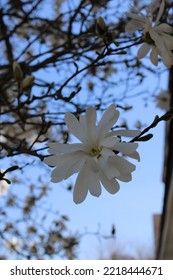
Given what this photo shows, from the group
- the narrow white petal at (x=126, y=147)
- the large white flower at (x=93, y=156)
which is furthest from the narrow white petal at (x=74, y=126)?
the narrow white petal at (x=126, y=147)

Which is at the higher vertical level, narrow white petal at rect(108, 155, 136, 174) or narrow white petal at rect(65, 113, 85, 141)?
narrow white petal at rect(65, 113, 85, 141)

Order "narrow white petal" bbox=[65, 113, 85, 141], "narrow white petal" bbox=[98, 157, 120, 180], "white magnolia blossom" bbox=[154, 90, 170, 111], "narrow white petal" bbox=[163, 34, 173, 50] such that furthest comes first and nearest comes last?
"white magnolia blossom" bbox=[154, 90, 170, 111] → "narrow white petal" bbox=[163, 34, 173, 50] → "narrow white petal" bbox=[65, 113, 85, 141] → "narrow white petal" bbox=[98, 157, 120, 180]

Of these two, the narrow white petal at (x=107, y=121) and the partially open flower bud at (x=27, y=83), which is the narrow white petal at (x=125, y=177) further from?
the partially open flower bud at (x=27, y=83)

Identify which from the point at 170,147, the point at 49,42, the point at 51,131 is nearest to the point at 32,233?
the point at 51,131

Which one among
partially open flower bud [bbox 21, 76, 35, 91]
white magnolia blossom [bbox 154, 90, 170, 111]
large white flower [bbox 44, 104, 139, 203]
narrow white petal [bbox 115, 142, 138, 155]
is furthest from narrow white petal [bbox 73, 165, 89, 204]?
white magnolia blossom [bbox 154, 90, 170, 111]

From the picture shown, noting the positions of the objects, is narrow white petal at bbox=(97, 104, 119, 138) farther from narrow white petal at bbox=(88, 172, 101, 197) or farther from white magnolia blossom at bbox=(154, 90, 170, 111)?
white magnolia blossom at bbox=(154, 90, 170, 111)

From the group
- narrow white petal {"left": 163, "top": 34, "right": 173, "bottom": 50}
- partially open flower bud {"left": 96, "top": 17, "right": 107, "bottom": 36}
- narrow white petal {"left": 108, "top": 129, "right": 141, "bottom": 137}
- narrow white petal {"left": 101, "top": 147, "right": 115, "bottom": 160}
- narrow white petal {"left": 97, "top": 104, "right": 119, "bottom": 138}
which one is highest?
partially open flower bud {"left": 96, "top": 17, "right": 107, "bottom": 36}

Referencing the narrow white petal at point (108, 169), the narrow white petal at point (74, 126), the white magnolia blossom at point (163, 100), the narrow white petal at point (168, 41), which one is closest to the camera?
the narrow white petal at point (108, 169)
